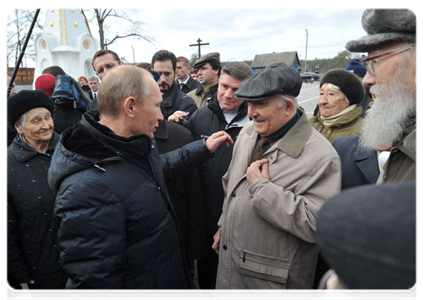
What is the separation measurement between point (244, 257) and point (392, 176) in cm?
97

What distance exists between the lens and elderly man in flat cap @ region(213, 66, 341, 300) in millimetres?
1683

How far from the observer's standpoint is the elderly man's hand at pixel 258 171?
5.84ft

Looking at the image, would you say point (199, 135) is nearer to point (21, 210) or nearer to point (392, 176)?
point (21, 210)

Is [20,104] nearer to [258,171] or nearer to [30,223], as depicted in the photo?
[30,223]

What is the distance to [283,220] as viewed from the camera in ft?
5.43

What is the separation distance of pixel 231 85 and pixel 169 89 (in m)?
1.44

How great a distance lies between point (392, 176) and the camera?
1.37 meters

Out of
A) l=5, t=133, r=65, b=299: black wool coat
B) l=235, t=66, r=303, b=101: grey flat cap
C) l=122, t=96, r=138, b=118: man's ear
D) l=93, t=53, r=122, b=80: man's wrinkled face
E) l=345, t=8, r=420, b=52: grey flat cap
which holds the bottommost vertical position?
l=5, t=133, r=65, b=299: black wool coat

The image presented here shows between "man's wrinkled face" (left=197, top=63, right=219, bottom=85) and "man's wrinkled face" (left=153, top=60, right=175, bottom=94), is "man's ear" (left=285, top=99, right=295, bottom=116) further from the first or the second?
"man's wrinkled face" (left=197, top=63, right=219, bottom=85)

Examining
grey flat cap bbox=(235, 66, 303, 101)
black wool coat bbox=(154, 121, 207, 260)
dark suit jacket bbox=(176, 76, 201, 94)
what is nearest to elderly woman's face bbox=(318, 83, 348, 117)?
grey flat cap bbox=(235, 66, 303, 101)

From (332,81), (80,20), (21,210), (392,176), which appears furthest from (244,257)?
(80,20)

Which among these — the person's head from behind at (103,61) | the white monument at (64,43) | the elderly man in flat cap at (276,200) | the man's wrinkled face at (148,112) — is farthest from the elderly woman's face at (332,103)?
the white monument at (64,43)

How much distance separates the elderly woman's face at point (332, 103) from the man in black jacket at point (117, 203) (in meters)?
2.03

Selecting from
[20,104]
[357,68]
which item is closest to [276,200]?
[20,104]
